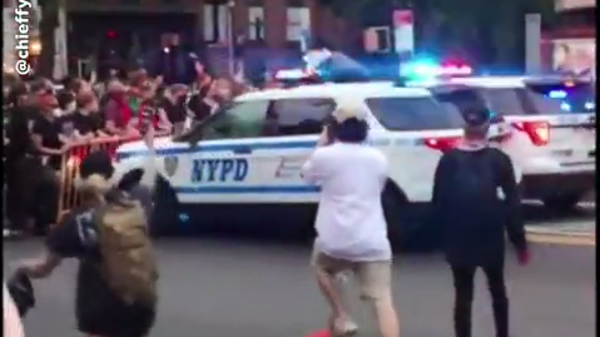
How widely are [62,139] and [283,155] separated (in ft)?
9.06

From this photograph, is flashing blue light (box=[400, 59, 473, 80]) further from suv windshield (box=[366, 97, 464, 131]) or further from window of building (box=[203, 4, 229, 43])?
window of building (box=[203, 4, 229, 43])

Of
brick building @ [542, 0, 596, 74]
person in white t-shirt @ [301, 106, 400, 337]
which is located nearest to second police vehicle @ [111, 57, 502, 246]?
person in white t-shirt @ [301, 106, 400, 337]

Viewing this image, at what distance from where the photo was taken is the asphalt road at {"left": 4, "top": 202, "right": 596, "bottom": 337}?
10.6 meters

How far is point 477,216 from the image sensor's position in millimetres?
8742

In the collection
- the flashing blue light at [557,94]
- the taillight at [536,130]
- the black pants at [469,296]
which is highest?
the flashing blue light at [557,94]

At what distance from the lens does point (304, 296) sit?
1204 centimetres

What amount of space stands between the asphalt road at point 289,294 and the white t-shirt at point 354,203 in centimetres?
161

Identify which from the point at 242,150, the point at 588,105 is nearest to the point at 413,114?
the point at 242,150

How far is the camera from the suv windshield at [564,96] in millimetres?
16047

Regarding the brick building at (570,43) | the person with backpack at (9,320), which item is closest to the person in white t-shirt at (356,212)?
the person with backpack at (9,320)

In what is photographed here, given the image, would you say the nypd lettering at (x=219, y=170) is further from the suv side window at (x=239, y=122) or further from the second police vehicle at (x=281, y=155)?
the suv side window at (x=239, y=122)

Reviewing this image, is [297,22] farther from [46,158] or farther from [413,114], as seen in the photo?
[413,114]

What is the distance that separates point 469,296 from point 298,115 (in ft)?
20.1

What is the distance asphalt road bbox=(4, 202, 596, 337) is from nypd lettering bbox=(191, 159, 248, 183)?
2.19ft
